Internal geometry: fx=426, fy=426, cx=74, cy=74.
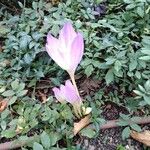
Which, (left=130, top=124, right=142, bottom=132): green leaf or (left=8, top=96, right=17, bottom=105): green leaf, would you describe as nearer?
(left=130, top=124, right=142, bottom=132): green leaf

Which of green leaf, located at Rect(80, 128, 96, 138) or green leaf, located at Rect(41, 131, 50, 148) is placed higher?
green leaf, located at Rect(41, 131, 50, 148)

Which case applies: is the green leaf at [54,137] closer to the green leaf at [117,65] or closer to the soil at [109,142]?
the soil at [109,142]

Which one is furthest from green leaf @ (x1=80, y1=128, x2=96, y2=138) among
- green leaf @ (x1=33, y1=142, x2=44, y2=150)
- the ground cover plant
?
green leaf @ (x1=33, y1=142, x2=44, y2=150)

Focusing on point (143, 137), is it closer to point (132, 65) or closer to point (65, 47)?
point (132, 65)

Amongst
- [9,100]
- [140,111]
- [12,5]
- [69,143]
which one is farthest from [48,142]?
[12,5]

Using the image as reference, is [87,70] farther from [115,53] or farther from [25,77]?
[25,77]

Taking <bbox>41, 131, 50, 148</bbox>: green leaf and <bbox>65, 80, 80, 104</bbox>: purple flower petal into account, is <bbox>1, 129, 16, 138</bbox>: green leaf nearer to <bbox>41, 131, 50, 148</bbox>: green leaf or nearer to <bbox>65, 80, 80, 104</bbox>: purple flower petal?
<bbox>41, 131, 50, 148</bbox>: green leaf

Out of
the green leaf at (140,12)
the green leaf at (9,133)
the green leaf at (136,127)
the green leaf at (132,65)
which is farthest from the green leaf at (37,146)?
the green leaf at (140,12)
